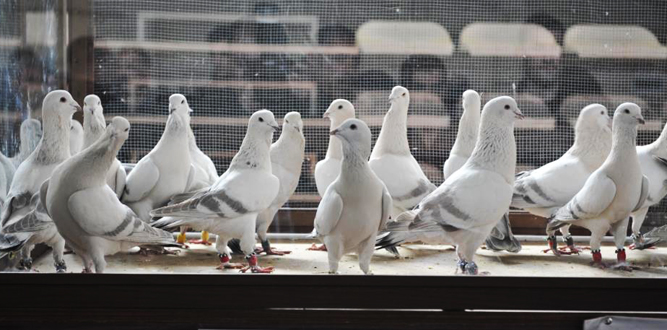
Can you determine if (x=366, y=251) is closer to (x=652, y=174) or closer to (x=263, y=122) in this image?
(x=263, y=122)

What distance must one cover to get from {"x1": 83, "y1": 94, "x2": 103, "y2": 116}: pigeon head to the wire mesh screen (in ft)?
0.10

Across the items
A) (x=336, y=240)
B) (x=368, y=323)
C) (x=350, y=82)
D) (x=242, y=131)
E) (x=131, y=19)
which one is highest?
(x=131, y=19)

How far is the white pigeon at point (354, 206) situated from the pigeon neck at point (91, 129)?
2.49 feet

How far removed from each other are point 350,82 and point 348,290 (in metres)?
0.74

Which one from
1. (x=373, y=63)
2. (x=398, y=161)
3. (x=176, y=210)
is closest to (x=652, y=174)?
(x=398, y=161)

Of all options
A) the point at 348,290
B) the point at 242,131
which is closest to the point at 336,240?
the point at 348,290

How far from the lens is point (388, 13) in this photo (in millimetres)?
2766

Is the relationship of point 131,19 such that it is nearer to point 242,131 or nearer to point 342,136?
point 242,131

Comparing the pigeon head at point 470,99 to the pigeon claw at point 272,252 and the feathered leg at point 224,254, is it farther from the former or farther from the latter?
the feathered leg at point 224,254

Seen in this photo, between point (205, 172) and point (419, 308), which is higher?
A: point (205, 172)

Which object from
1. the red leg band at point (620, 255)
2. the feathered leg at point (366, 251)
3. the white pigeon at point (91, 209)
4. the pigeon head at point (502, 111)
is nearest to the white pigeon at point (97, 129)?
the white pigeon at point (91, 209)

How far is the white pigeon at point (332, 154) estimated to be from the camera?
106 inches

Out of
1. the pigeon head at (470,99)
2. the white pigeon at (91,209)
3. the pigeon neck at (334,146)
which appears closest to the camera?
the white pigeon at (91,209)

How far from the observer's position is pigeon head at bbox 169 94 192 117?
2760 mm
